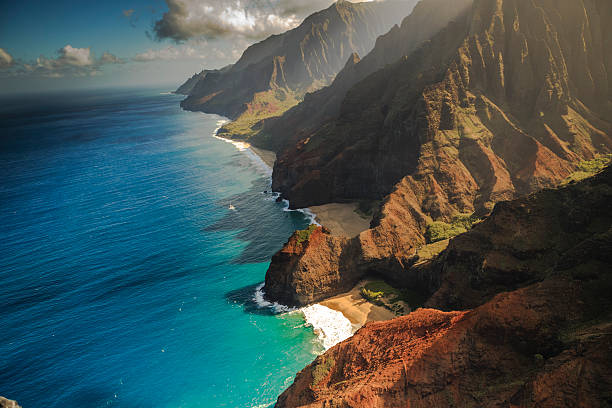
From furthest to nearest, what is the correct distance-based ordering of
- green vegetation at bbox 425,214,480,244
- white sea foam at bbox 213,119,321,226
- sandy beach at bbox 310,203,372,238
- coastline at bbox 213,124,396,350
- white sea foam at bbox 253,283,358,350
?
1. white sea foam at bbox 213,119,321,226
2. sandy beach at bbox 310,203,372,238
3. green vegetation at bbox 425,214,480,244
4. coastline at bbox 213,124,396,350
5. white sea foam at bbox 253,283,358,350

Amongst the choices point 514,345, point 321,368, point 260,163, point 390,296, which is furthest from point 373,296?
point 260,163

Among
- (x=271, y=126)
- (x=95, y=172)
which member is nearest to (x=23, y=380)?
(x=95, y=172)

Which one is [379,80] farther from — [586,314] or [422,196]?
[586,314]

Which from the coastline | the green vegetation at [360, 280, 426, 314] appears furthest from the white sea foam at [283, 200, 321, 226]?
the green vegetation at [360, 280, 426, 314]

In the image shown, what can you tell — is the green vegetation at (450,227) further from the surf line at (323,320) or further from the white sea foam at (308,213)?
the white sea foam at (308,213)

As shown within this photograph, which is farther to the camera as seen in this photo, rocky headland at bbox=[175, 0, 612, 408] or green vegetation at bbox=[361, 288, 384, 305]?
green vegetation at bbox=[361, 288, 384, 305]

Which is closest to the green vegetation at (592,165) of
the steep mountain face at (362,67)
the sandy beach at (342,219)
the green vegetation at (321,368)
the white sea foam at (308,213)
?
the sandy beach at (342,219)

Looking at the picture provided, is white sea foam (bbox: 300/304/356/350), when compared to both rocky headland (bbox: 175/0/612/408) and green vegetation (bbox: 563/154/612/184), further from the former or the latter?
green vegetation (bbox: 563/154/612/184)
